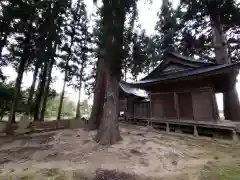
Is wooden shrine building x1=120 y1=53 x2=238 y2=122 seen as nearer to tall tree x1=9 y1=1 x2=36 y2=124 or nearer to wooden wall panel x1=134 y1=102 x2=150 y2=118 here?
wooden wall panel x1=134 y1=102 x2=150 y2=118

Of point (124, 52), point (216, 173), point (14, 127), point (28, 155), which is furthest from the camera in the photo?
point (14, 127)

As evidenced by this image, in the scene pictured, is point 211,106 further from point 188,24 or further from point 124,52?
point 188,24

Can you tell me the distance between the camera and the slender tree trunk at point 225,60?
11.0 m

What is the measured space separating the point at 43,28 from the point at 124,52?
920 centimetres

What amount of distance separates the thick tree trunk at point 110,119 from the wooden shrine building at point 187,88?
13.3ft

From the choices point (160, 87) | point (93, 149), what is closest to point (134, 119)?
point (160, 87)

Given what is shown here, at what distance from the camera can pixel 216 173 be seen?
158 inches

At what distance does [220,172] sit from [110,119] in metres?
4.15

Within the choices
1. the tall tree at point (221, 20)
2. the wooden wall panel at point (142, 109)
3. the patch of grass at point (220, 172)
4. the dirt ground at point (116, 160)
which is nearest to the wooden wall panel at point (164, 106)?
the wooden wall panel at point (142, 109)

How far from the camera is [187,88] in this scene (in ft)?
30.1

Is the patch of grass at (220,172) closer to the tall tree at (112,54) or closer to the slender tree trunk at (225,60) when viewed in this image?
the tall tree at (112,54)

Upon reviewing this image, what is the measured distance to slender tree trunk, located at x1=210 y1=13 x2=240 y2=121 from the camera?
36.0 ft

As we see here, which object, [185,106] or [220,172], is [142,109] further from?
[220,172]

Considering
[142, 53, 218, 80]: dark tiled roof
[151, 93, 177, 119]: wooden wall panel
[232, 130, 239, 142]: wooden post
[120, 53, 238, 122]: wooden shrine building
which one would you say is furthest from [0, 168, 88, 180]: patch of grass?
[142, 53, 218, 80]: dark tiled roof
